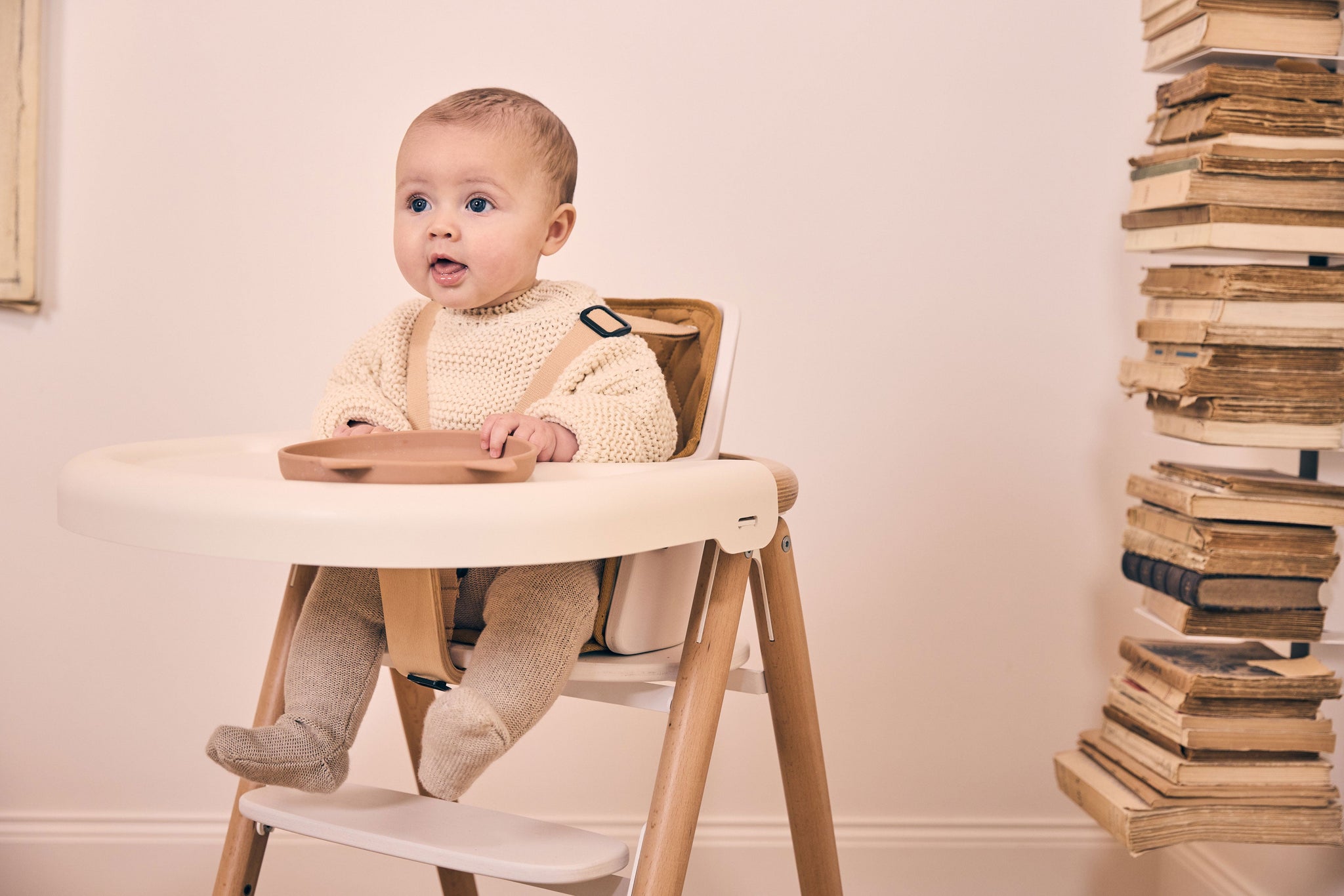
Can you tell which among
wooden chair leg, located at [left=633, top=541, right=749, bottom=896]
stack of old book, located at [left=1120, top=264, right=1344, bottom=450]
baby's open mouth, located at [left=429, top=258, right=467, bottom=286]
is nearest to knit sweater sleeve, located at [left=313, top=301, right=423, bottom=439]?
baby's open mouth, located at [left=429, top=258, right=467, bottom=286]

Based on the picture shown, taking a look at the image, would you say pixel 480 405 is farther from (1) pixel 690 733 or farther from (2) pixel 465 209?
(1) pixel 690 733

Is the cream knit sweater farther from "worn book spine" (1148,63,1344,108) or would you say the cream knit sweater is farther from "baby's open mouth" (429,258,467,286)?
"worn book spine" (1148,63,1344,108)

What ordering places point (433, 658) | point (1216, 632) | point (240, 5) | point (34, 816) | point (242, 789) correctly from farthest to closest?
point (34, 816), point (240, 5), point (1216, 632), point (242, 789), point (433, 658)

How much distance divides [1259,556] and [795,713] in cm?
52

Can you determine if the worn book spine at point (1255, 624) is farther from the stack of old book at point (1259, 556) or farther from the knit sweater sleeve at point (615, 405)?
the knit sweater sleeve at point (615, 405)

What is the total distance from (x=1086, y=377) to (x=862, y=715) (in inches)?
22.0

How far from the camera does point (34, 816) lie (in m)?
1.61

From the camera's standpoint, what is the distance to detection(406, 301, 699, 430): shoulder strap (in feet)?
3.33

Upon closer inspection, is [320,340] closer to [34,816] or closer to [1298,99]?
[34,816]

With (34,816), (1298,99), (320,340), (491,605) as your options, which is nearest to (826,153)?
(1298,99)

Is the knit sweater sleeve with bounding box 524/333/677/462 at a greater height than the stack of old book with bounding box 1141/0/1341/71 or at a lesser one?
lesser

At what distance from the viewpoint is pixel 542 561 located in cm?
69

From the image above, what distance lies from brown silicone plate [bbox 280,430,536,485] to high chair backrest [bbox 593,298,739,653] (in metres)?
0.17

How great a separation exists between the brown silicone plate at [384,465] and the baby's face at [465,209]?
0.62ft
